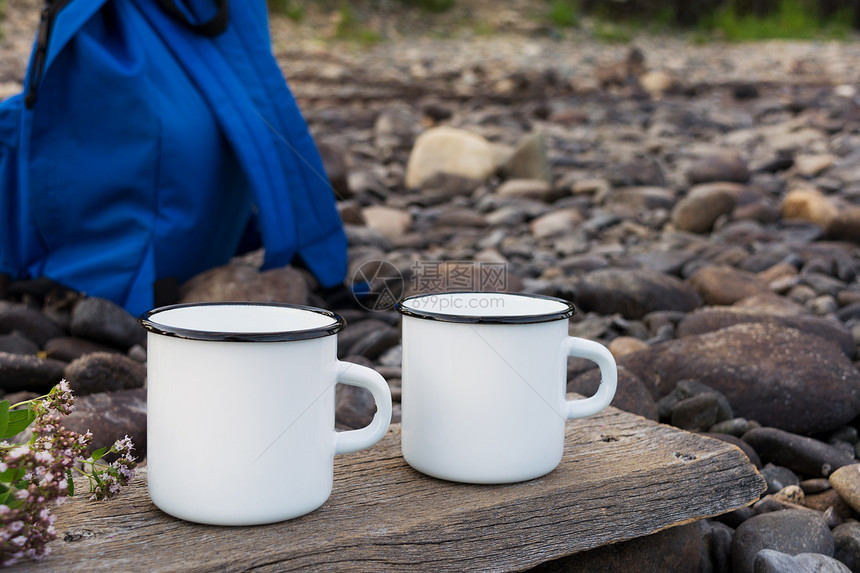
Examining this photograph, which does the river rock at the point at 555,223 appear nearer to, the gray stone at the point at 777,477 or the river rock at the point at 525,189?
the river rock at the point at 525,189

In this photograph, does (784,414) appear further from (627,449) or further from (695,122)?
(695,122)

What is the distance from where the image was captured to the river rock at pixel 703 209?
4.00 m

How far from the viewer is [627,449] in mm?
1354

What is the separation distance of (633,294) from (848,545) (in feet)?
4.56

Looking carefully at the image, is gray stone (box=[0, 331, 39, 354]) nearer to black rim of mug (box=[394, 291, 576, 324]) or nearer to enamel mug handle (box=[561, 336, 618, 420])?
black rim of mug (box=[394, 291, 576, 324])

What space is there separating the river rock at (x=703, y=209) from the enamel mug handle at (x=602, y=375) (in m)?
2.89

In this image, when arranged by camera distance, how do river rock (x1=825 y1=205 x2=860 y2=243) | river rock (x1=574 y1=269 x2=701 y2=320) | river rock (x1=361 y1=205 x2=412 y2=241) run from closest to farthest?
river rock (x1=574 y1=269 x2=701 y2=320) → river rock (x1=825 y1=205 x2=860 y2=243) → river rock (x1=361 y1=205 x2=412 y2=241)

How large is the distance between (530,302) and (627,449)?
0.28 metres

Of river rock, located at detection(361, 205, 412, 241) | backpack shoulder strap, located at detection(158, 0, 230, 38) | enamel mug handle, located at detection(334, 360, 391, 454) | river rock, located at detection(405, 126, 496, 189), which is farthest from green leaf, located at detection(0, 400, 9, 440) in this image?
river rock, located at detection(405, 126, 496, 189)

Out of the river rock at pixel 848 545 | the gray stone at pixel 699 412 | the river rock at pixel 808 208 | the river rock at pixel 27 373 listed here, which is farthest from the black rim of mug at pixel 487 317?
the river rock at pixel 808 208

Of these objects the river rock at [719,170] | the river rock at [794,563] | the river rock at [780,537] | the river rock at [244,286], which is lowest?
the river rock at [780,537]

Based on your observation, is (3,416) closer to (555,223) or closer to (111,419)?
(111,419)

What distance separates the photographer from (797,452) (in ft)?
5.96

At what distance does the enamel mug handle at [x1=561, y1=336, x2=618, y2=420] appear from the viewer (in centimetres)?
126
